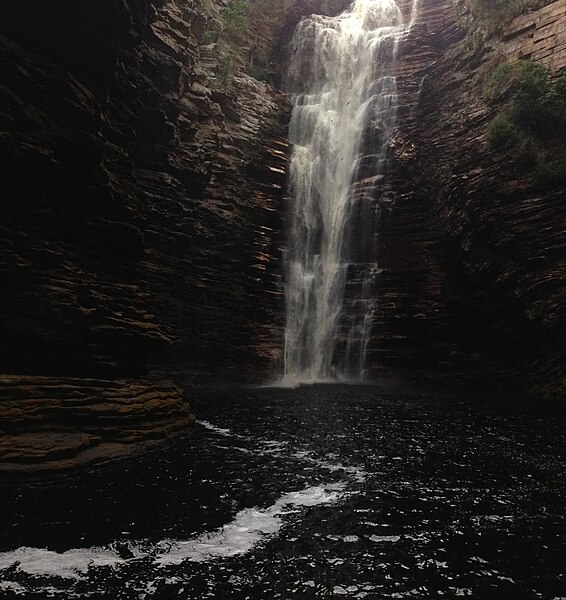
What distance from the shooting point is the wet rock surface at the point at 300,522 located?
204 inches

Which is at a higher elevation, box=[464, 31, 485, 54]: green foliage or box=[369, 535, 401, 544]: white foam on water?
box=[464, 31, 485, 54]: green foliage

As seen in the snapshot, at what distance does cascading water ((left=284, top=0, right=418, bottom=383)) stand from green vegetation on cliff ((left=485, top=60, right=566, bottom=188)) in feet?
30.7

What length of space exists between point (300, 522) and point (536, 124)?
949 inches

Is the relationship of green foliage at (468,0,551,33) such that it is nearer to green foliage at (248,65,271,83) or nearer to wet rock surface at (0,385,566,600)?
green foliage at (248,65,271,83)

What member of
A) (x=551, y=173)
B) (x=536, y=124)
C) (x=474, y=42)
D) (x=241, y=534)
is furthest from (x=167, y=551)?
(x=474, y=42)

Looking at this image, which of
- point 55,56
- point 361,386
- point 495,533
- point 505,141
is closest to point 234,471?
point 495,533

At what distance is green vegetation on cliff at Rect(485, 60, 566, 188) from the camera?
2095 cm

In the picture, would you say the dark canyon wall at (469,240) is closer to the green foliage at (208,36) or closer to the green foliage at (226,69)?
the green foliage at (226,69)

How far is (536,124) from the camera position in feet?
72.7

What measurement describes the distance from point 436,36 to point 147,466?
39876 millimetres

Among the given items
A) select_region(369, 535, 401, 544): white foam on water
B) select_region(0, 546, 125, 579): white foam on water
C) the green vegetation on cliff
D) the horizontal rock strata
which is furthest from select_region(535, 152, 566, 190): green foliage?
select_region(0, 546, 125, 579): white foam on water

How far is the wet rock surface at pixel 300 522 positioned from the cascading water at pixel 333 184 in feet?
54.0

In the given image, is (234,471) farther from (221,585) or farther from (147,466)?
(221,585)

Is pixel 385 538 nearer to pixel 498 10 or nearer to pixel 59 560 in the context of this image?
pixel 59 560
